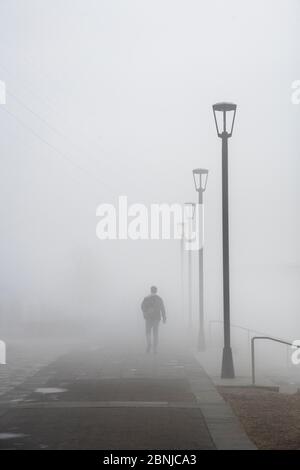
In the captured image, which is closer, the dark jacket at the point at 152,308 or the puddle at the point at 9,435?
the puddle at the point at 9,435

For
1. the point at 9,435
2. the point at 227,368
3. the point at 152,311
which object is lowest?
the point at 227,368

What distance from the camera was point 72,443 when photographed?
9008 mm

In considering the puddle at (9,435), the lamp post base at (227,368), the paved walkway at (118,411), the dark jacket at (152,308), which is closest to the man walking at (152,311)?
the dark jacket at (152,308)

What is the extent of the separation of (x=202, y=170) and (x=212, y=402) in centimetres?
1601

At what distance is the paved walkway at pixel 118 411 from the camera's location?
915 cm

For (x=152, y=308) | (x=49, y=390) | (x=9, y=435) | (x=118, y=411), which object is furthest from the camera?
(x=152, y=308)

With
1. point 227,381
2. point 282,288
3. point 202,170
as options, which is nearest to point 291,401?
point 227,381

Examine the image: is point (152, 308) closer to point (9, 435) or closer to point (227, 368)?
point (227, 368)

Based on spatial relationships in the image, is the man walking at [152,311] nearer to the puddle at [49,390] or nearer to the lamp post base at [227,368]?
the lamp post base at [227,368]

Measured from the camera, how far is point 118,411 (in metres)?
11.5

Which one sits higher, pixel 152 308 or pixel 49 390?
pixel 152 308

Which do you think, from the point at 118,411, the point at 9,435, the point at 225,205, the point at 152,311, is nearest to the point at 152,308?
the point at 152,311

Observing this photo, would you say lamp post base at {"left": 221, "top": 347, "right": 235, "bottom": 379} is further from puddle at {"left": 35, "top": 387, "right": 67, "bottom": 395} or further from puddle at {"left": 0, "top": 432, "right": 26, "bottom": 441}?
puddle at {"left": 0, "top": 432, "right": 26, "bottom": 441}
